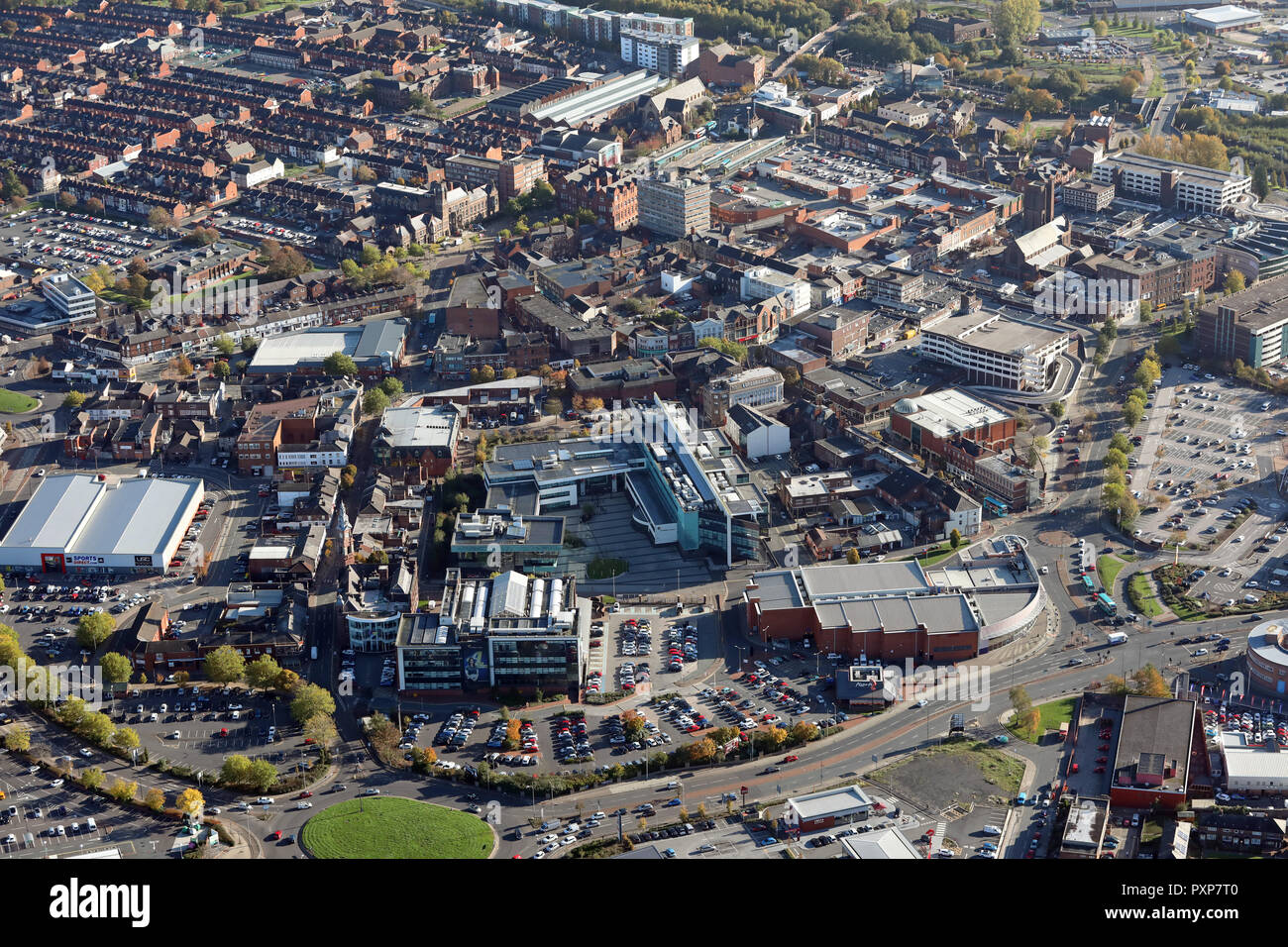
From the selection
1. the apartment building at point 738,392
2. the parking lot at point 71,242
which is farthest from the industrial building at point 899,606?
the parking lot at point 71,242

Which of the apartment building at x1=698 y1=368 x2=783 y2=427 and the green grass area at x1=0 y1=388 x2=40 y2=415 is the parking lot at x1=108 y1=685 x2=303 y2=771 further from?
the green grass area at x1=0 y1=388 x2=40 y2=415

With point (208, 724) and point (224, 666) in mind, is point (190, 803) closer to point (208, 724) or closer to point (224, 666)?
point (208, 724)

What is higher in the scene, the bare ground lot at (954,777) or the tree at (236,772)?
the tree at (236,772)

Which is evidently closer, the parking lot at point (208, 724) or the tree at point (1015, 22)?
the parking lot at point (208, 724)

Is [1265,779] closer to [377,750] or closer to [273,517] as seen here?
[377,750]

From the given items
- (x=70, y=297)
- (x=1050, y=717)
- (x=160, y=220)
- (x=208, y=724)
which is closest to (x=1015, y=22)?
(x=160, y=220)

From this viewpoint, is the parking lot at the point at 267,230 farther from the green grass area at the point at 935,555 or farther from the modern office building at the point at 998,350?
the green grass area at the point at 935,555

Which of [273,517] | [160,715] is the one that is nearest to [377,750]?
[160,715]

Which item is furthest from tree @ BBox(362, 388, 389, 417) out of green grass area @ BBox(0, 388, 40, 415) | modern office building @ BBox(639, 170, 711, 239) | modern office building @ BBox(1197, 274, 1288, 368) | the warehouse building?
modern office building @ BBox(1197, 274, 1288, 368)
